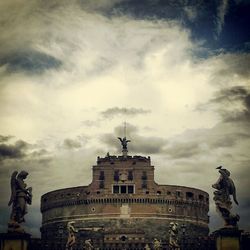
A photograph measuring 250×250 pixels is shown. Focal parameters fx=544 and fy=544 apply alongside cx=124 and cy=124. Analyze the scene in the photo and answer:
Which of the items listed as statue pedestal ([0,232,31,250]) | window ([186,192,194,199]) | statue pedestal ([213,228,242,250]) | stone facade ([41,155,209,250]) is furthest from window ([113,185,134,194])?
statue pedestal ([213,228,242,250])

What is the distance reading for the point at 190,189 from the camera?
8406 centimetres

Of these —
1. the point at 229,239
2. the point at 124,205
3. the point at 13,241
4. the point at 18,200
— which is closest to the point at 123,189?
the point at 124,205

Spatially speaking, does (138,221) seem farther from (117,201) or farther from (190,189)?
(190,189)

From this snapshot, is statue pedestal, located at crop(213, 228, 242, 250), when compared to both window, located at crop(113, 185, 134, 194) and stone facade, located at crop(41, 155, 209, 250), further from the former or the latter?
window, located at crop(113, 185, 134, 194)

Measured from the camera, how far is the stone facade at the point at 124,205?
260 ft

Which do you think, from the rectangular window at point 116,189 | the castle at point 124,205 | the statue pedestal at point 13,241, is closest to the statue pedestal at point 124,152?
the castle at point 124,205

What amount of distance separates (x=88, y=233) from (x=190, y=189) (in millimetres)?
17300

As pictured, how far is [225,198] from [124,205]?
53421 mm

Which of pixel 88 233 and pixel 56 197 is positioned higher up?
pixel 56 197

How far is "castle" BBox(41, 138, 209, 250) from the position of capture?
7919cm

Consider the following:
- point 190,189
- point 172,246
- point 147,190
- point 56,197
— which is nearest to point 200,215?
point 190,189

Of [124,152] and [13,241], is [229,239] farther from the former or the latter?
[124,152]

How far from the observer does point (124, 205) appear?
80.1m

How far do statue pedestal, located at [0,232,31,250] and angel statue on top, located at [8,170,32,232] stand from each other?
318 millimetres
